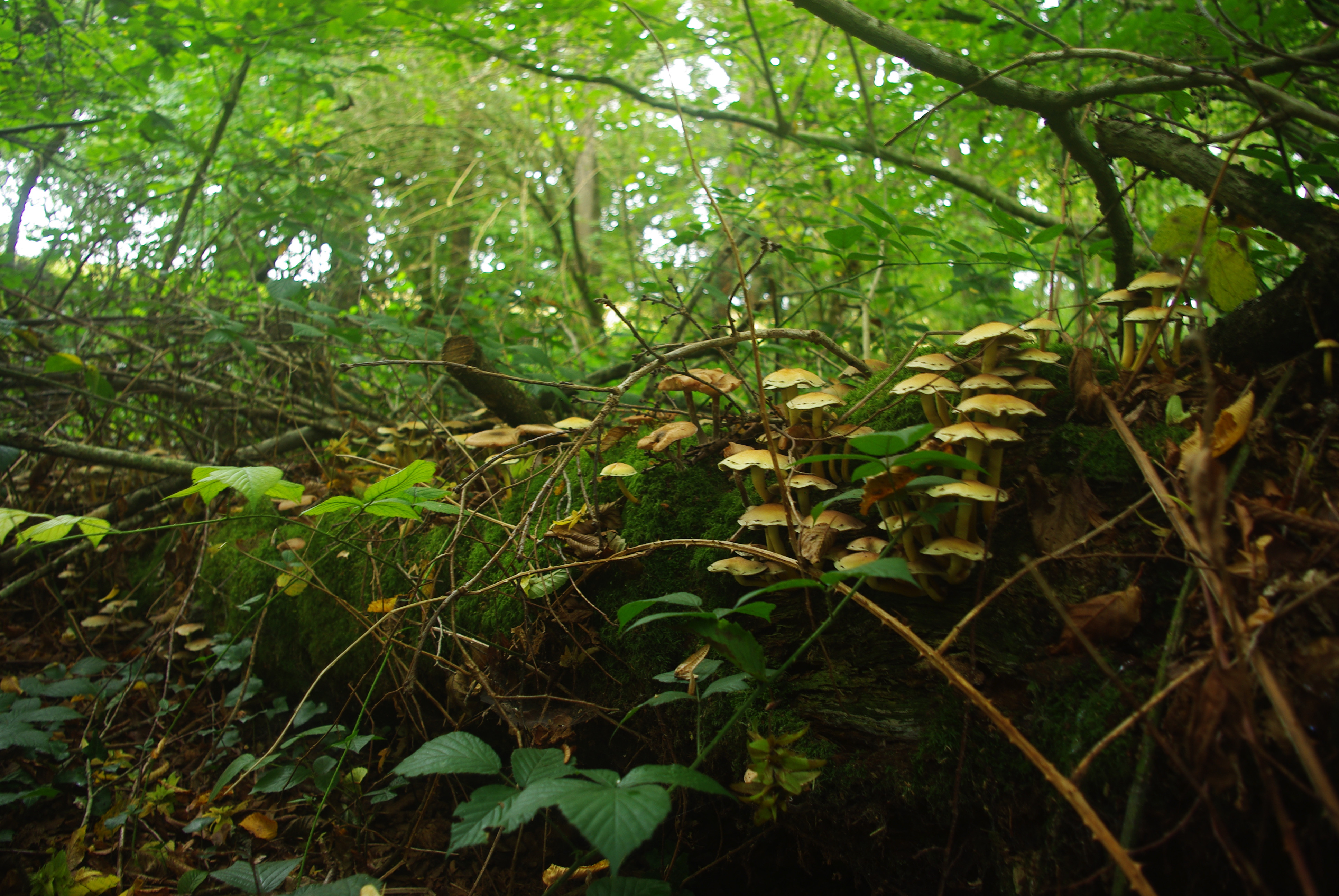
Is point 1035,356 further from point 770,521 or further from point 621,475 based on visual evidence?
point 621,475

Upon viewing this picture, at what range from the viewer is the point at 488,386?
9.18 ft

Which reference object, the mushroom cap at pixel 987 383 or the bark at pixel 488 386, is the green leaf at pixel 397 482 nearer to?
the bark at pixel 488 386

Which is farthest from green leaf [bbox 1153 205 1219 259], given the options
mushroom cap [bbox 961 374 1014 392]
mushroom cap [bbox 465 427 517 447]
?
mushroom cap [bbox 465 427 517 447]

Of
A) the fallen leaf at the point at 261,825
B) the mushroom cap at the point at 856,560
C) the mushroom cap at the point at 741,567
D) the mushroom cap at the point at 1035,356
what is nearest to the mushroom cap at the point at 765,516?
the mushroom cap at the point at 741,567

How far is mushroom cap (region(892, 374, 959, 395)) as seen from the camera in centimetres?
174

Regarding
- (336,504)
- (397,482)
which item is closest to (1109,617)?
(397,482)

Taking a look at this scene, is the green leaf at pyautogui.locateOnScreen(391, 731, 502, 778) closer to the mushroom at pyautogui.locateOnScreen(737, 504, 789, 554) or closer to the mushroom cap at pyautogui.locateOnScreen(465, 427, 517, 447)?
the mushroom at pyautogui.locateOnScreen(737, 504, 789, 554)

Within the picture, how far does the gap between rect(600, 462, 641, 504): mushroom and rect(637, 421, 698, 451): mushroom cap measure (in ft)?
0.31

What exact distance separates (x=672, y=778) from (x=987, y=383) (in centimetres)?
126

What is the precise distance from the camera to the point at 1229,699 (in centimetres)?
102

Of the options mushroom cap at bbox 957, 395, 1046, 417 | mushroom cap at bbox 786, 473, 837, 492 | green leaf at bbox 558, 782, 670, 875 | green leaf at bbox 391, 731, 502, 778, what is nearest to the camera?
green leaf at bbox 558, 782, 670, 875

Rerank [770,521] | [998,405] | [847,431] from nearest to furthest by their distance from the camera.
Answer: [998,405], [770,521], [847,431]

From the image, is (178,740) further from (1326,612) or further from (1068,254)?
(1068,254)

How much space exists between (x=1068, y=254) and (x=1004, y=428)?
207 cm
